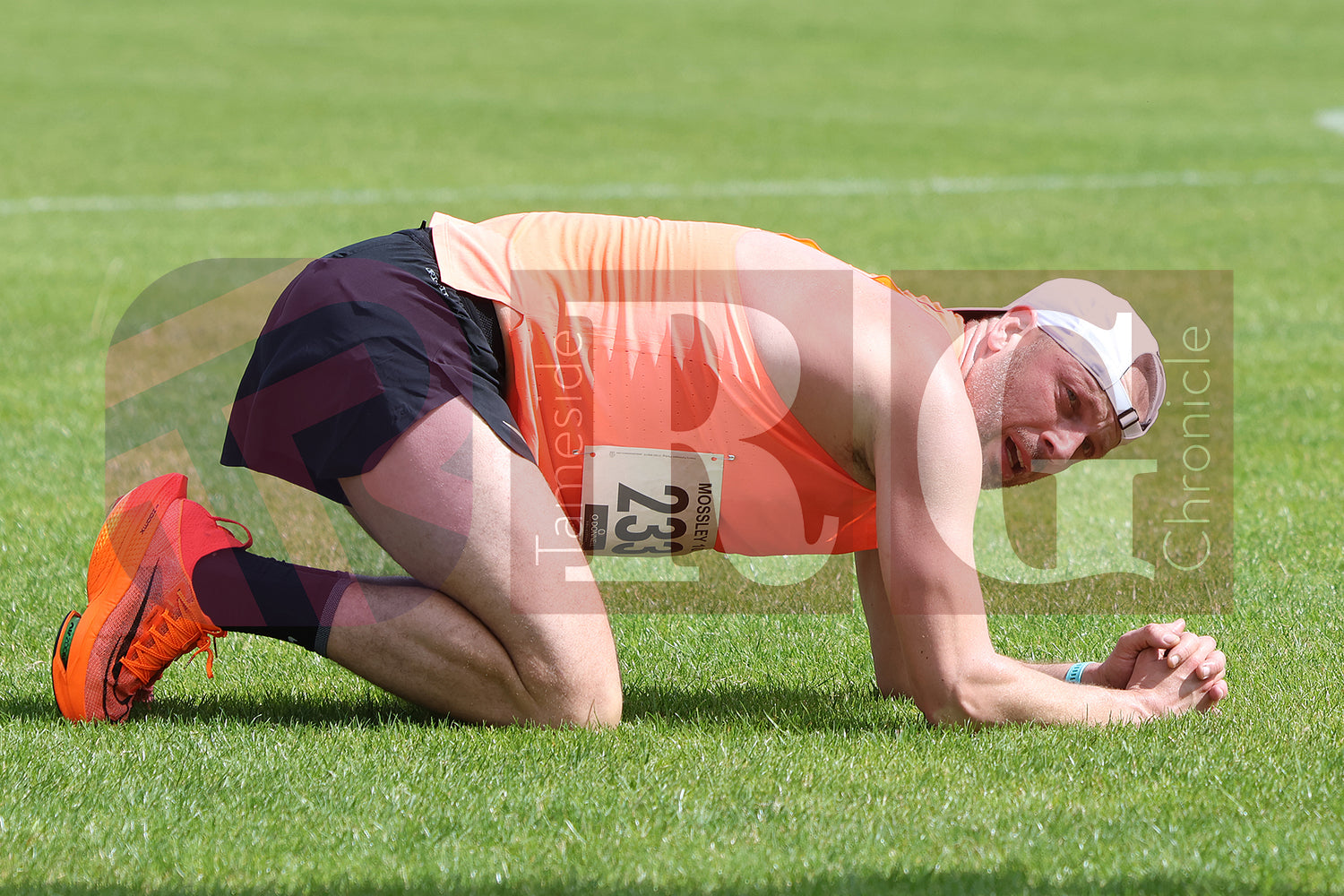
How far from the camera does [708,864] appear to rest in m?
2.82

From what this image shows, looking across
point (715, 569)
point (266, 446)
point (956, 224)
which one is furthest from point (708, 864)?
point (956, 224)

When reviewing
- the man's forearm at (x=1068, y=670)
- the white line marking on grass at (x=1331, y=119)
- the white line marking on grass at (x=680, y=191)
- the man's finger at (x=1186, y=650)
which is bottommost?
the man's forearm at (x=1068, y=670)

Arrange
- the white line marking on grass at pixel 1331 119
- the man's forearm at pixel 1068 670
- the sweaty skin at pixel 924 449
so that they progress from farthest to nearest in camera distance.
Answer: the white line marking on grass at pixel 1331 119 < the man's forearm at pixel 1068 670 < the sweaty skin at pixel 924 449

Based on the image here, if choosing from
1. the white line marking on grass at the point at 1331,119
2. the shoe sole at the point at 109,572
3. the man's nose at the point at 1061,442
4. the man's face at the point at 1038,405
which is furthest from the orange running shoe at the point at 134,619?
the white line marking on grass at the point at 1331,119

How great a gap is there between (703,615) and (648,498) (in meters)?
1.10

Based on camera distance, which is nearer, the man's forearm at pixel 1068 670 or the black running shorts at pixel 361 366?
the black running shorts at pixel 361 366

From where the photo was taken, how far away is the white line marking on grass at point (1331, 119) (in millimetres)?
19297

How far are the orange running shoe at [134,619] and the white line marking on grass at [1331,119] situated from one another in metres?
18.3

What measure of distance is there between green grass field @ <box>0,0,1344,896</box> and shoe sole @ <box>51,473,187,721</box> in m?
0.12

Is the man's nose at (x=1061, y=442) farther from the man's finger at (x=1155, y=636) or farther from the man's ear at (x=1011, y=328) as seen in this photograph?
the man's finger at (x=1155, y=636)

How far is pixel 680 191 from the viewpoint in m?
14.7

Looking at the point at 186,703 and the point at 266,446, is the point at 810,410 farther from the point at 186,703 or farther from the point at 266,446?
the point at 186,703

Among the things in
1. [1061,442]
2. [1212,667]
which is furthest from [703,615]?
[1212,667]

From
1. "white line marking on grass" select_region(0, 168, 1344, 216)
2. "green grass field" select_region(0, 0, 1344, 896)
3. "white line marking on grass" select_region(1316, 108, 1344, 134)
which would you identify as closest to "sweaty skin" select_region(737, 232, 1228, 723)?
"green grass field" select_region(0, 0, 1344, 896)
